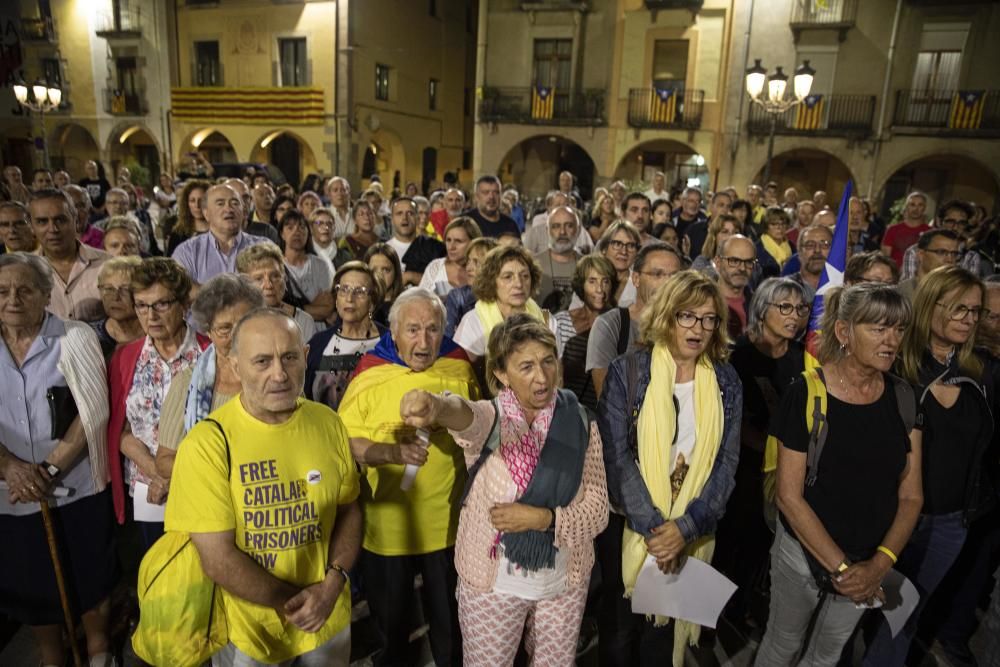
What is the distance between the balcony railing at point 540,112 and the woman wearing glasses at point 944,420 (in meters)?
17.6

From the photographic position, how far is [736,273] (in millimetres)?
4074

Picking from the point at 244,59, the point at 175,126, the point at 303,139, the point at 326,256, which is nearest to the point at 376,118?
the point at 303,139

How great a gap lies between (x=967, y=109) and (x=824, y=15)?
453 centimetres

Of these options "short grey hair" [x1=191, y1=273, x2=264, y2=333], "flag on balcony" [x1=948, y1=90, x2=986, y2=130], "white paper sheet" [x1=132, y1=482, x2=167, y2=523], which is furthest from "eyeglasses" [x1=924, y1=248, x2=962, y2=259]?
"flag on balcony" [x1=948, y1=90, x2=986, y2=130]

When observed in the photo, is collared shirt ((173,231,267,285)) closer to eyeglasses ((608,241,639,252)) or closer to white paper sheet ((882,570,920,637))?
eyeglasses ((608,241,639,252))

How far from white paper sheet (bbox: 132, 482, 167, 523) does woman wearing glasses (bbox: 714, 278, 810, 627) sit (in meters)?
2.90

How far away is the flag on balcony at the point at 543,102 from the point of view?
63.6 feet

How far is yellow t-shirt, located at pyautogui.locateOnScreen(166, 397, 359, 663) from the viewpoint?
6.35 ft

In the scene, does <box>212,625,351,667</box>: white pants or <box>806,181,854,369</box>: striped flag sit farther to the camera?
<box>806,181,854,369</box>: striped flag

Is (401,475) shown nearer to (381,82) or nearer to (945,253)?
(945,253)

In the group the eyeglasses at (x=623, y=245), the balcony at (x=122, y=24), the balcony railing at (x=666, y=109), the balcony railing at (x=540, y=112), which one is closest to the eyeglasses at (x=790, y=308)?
the eyeglasses at (x=623, y=245)

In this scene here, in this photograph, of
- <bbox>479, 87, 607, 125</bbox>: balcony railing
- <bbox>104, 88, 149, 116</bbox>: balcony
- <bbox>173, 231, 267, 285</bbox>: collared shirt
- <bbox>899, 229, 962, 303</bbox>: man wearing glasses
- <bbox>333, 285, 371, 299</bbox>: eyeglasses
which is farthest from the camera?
<bbox>104, 88, 149, 116</bbox>: balcony

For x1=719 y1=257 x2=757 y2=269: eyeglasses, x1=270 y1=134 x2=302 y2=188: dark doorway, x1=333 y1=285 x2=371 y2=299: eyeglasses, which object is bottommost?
x1=333 y1=285 x2=371 y2=299: eyeglasses

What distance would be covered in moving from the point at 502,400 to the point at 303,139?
68.4ft
